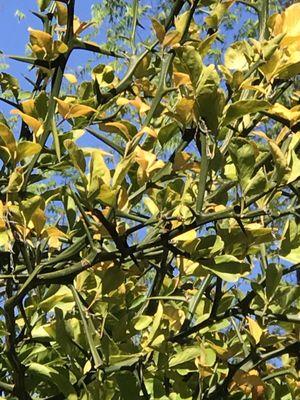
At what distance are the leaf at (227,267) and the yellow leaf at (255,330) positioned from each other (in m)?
0.12

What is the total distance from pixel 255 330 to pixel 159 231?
0.69 feet

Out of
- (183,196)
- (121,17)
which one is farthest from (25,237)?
(121,17)

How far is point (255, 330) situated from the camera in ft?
3.35

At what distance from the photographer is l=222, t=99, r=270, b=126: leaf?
2.87 feet

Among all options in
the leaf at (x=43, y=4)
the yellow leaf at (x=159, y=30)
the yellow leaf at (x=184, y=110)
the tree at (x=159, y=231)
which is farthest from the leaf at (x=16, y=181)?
the leaf at (x=43, y=4)

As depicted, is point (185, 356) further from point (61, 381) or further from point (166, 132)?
point (166, 132)

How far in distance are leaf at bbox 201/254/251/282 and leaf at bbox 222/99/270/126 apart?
6.4 inches

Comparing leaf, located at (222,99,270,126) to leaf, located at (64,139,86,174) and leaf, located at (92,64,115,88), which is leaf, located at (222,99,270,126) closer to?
leaf, located at (64,139,86,174)

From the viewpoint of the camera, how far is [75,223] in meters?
1.12

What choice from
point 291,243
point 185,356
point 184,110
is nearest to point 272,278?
point 291,243

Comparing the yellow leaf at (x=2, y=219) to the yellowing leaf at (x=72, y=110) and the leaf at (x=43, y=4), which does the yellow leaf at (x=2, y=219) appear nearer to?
the yellowing leaf at (x=72, y=110)

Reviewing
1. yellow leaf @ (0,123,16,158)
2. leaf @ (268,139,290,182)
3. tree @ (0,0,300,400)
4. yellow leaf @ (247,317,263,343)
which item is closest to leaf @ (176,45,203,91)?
tree @ (0,0,300,400)

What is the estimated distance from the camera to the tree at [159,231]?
897mm

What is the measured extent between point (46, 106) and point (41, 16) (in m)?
0.22
